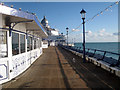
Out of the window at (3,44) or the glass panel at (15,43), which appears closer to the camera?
the window at (3,44)

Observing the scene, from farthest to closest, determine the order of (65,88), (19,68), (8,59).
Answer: (19,68)
(8,59)
(65,88)

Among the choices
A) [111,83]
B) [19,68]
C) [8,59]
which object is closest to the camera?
[111,83]

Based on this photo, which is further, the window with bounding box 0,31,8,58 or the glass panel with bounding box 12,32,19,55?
the glass panel with bounding box 12,32,19,55

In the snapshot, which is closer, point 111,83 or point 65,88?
point 65,88

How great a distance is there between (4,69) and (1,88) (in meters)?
0.88

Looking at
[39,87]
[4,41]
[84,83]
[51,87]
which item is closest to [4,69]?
[4,41]

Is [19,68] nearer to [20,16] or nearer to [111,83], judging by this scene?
[20,16]

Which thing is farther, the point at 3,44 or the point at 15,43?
the point at 15,43

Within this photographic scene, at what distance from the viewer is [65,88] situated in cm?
460

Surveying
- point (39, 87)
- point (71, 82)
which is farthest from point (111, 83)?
point (39, 87)

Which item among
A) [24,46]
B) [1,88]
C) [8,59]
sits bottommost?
[1,88]

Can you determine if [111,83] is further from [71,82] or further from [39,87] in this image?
[39,87]

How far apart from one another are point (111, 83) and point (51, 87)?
2.51 meters

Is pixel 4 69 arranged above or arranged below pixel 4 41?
below
